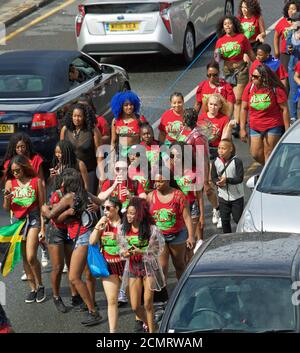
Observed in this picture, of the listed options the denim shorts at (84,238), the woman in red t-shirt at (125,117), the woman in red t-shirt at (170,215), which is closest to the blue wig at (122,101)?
the woman in red t-shirt at (125,117)

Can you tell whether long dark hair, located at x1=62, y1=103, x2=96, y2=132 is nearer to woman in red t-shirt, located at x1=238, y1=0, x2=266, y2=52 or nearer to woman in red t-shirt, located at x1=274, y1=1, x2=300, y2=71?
woman in red t-shirt, located at x1=274, y1=1, x2=300, y2=71

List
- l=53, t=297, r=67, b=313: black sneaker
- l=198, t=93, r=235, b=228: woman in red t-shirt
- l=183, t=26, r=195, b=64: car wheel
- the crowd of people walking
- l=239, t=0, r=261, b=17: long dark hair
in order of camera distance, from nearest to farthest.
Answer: the crowd of people walking < l=53, t=297, r=67, b=313: black sneaker < l=198, t=93, r=235, b=228: woman in red t-shirt < l=239, t=0, r=261, b=17: long dark hair < l=183, t=26, r=195, b=64: car wheel

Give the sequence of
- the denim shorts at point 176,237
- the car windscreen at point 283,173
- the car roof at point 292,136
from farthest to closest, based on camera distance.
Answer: the car roof at point 292,136 → the car windscreen at point 283,173 → the denim shorts at point 176,237

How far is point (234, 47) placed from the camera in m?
17.5

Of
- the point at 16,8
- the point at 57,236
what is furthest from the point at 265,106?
the point at 16,8

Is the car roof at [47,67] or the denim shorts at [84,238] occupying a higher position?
the car roof at [47,67]

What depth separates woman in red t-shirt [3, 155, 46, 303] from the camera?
40.8 ft

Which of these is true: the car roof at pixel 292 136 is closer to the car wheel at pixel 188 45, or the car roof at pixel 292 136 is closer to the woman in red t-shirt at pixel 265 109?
the woman in red t-shirt at pixel 265 109

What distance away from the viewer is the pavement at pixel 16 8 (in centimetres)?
2511

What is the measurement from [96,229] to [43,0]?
15.8 m

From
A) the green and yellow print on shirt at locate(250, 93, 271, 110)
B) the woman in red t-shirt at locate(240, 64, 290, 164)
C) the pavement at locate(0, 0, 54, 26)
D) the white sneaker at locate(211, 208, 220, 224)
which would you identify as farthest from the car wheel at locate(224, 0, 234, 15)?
the white sneaker at locate(211, 208, 220, 224)

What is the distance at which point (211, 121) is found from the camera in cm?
1425

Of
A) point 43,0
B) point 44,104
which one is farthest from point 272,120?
point 43,0

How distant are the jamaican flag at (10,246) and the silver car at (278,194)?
7.37 feet
